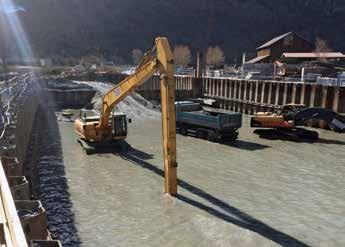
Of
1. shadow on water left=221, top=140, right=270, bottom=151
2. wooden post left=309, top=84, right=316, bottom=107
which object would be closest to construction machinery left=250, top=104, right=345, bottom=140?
shadow on water left=221, top=140, right=270, bottom=151

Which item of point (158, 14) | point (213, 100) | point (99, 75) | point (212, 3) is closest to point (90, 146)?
point (213, 100)

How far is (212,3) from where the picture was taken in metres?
165

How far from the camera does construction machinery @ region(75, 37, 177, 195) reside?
14141 millimetres

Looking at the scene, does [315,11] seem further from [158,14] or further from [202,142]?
[202,142]

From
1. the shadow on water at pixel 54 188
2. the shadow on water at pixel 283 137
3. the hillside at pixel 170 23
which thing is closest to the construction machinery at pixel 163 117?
the shadow on water at pixel 54 188

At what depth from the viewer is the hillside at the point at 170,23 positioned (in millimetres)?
132625

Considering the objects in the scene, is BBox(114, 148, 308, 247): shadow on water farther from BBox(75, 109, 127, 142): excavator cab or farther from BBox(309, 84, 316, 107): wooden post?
BBox(309, 84, 316, 107): wooden post

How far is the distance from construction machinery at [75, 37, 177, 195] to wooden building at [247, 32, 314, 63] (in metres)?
58.0

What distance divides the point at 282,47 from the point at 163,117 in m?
65.7

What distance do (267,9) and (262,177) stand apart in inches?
6457

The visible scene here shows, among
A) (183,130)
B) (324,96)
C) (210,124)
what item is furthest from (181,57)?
(210,124)

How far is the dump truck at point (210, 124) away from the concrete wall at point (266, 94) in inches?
386

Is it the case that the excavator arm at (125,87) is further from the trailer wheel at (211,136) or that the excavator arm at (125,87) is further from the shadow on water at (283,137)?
the shadow on water at (283,137)

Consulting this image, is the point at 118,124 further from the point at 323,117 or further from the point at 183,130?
the point at 323,117
